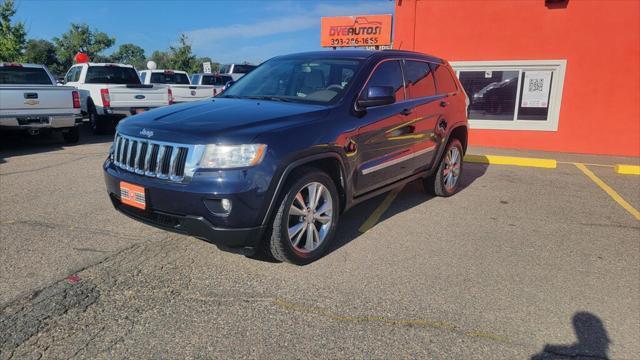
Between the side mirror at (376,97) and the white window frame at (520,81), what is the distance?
23.6 feet

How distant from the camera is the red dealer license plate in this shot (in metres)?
3.28

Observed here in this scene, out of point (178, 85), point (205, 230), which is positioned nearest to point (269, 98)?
point (205, 230)

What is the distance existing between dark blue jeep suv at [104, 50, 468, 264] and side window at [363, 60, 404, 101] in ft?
0.04

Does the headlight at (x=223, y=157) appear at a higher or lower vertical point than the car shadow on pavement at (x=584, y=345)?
higher

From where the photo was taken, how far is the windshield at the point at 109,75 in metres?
11.9

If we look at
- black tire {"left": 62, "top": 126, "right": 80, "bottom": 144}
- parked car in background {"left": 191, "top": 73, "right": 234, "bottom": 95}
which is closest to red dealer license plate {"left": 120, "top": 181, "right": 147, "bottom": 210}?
black tire {"left": 62, "top": 126, "right": 80, "bottom": 144}

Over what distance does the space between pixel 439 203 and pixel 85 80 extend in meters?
10.3

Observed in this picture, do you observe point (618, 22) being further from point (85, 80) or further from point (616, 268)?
point (85, 80)

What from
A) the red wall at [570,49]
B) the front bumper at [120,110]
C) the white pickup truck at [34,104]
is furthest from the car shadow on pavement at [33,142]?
the red wall at [570,49]

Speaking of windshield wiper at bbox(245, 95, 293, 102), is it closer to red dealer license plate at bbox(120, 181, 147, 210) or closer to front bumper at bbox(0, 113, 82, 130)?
red dealer license plate at bbox(120, 181, 147, 210)

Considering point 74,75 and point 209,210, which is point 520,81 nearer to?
point 209,210

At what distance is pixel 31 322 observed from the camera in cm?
279

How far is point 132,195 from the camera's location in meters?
3.36

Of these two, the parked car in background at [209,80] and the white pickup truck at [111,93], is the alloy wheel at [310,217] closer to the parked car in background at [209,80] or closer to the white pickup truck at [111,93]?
the white pickup truck at [111,93]
